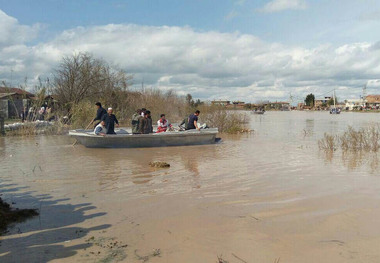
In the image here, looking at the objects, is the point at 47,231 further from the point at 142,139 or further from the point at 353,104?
the point at 353,104

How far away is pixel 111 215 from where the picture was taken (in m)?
5.44

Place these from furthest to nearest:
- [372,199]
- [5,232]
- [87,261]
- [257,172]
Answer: [257,172], [372,199], [5,232], [87,261]

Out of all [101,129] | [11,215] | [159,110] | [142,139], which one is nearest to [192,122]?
[142,139]

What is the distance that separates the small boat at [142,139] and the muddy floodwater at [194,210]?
95.6 inches

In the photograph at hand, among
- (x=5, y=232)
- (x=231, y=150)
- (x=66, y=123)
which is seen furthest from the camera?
(x=66, y=123)

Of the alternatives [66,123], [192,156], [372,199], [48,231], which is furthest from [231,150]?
[66,123]

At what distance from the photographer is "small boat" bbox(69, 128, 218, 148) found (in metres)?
13.5

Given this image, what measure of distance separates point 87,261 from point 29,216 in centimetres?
190

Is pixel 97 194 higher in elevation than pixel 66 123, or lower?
lower

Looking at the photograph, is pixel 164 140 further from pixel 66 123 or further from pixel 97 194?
pixel 66 123

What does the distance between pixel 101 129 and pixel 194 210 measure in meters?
8.58

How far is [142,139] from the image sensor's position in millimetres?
13750

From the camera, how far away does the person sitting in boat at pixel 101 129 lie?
1338cm

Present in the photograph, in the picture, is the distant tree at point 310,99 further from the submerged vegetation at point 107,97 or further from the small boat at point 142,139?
the small boat at point 142,139
